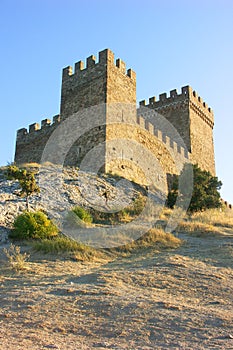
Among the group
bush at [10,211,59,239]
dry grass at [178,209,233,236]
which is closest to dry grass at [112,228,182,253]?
dry grass at [178,209,233,236]

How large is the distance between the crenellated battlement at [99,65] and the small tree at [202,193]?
7.15 metres

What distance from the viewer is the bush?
10.8 m

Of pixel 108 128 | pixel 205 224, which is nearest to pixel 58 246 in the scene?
pixel 205 224

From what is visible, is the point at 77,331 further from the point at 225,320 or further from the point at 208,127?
the point at 208,127

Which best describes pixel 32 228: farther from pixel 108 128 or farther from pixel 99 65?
pixel 99 65

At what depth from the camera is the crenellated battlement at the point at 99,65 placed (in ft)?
66.5

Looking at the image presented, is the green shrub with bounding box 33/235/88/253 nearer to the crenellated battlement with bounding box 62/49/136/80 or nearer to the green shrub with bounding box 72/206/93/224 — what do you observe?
the green shrub with bounding box 72/206/93/224

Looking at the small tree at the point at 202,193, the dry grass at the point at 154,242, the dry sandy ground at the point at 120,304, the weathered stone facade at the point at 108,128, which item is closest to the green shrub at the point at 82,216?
the dry grass at the point at 154,242

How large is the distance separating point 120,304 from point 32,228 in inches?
218

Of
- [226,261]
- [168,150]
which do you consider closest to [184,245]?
[226,261]

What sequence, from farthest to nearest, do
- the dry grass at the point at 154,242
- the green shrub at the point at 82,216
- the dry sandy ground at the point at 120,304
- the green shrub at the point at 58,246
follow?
the green shrub at the point at 82,216 → the dry grass at the point at 154,242 → the green shrub at the point at 58,246 → the dry sandy ground at the point at 120,304

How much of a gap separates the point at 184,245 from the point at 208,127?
22139 millimetres

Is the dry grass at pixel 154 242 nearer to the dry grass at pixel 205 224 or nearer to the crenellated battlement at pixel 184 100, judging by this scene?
the dry grass at pixel 205 224

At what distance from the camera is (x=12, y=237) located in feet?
35.6
